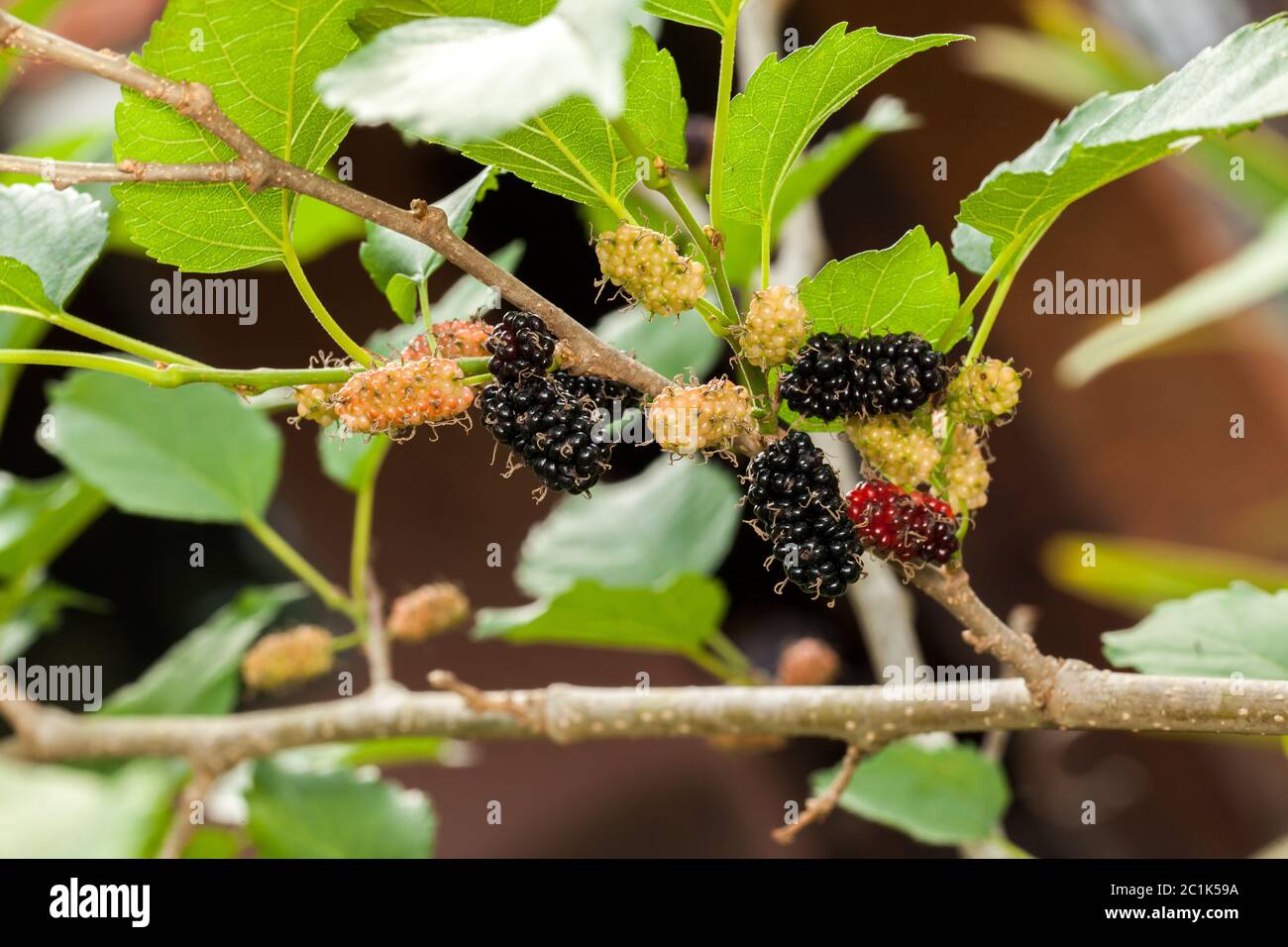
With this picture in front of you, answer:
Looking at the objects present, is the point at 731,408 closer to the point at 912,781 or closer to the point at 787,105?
the point at 787,105

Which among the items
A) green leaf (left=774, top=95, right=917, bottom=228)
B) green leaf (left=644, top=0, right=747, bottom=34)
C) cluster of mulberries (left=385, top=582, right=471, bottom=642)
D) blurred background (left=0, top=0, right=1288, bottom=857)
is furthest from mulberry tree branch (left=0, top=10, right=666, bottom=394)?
blurred background (left=0, top=0, right=1288, bottom=857)

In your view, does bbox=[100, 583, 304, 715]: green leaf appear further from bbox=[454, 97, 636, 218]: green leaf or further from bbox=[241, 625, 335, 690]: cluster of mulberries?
bbox=[454, 97, 636, 218]: green leaf

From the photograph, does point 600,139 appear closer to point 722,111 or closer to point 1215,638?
point 722,111

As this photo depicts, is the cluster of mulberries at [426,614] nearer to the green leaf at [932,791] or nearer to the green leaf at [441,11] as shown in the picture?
the green leaf at [932,791]

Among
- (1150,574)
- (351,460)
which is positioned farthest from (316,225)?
(1150,574)

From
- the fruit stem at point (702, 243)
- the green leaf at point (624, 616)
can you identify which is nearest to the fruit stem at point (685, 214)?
the fruit stem at point (702, 243)

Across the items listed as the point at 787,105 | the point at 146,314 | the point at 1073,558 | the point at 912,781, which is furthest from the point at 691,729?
the point at 146,314

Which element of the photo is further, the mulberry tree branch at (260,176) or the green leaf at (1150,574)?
the green leaf at (1150,574)
